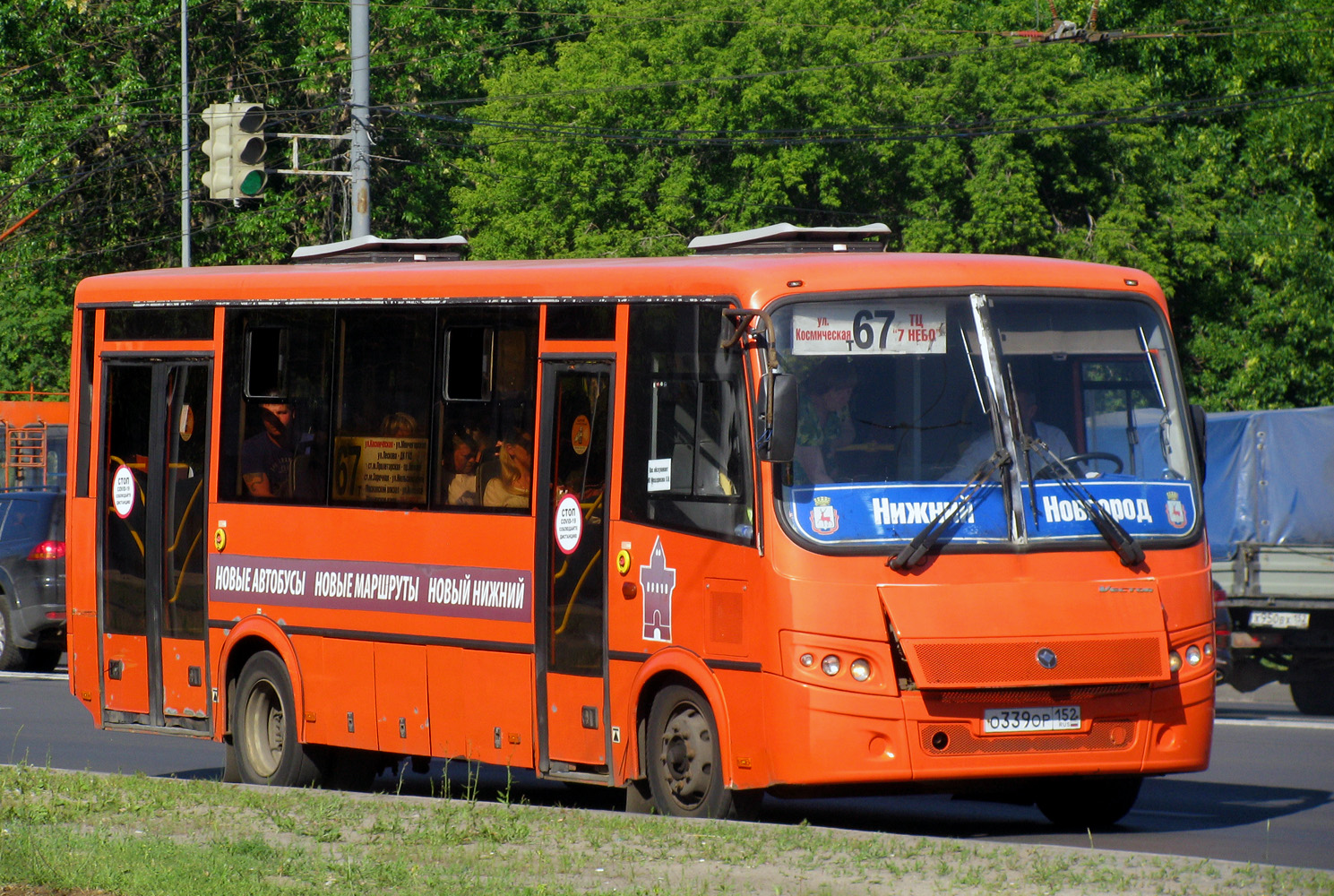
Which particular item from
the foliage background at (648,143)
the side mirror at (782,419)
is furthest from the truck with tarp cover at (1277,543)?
the foliage background at (648,143)

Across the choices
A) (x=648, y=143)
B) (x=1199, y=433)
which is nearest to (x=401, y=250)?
(x=1199, y=433)

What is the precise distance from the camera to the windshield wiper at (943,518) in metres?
9.22

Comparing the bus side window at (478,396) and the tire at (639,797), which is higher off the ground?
the bus side window at (478,396)

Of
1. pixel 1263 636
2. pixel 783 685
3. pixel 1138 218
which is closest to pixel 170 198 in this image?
pixel 1138 218

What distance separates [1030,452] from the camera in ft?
31.4

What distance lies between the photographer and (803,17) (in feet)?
148

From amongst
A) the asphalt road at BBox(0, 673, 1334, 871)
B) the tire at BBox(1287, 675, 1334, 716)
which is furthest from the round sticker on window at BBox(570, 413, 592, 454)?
the tire at BBox(1287, 675, 1334, 716)

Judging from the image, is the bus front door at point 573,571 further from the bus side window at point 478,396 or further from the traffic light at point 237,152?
the traffic light at point 237,152

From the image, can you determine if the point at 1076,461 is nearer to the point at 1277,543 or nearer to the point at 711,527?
the point at 711,527

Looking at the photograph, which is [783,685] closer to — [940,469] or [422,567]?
[940,469]

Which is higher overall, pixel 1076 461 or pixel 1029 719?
pixel 1076 461

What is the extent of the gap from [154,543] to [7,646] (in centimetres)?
1027

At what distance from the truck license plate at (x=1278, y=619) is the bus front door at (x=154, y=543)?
9636 mm

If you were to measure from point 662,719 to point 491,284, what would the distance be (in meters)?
2.77
